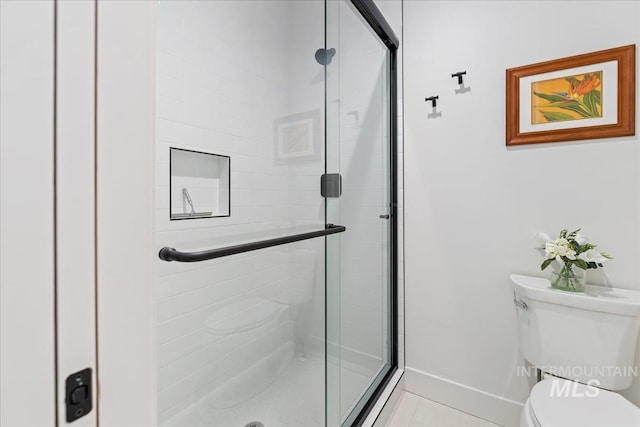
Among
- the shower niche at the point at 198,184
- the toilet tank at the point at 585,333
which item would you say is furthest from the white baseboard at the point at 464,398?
the shower niche at the point at 198,184

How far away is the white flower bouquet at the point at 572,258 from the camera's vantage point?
117 centimetres

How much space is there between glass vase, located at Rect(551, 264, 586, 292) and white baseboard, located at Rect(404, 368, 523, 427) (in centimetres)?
62

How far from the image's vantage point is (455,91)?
5.00ft

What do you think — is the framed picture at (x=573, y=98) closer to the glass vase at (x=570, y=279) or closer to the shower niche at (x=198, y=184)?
the glass vase at (x=570, y=279)

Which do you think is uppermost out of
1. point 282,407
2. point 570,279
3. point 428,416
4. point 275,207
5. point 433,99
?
point 433,99

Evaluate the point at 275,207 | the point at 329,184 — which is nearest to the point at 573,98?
the point at 329,184

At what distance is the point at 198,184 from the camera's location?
140cm

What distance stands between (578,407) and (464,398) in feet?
2.11

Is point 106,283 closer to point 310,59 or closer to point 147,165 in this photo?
point 147,165

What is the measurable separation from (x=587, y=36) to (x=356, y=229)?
1.24 m

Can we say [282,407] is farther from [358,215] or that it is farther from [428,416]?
[358,215]

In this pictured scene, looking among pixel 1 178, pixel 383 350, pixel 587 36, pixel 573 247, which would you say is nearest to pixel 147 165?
Answer: pixel 1 178

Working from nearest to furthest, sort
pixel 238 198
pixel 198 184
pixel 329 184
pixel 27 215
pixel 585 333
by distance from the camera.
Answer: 1. pixel 27 215
2. pixel 585 333
3. pixel 329 184
4. pixel 198 184
5. pixel 238 198

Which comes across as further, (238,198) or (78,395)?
(238,198)
